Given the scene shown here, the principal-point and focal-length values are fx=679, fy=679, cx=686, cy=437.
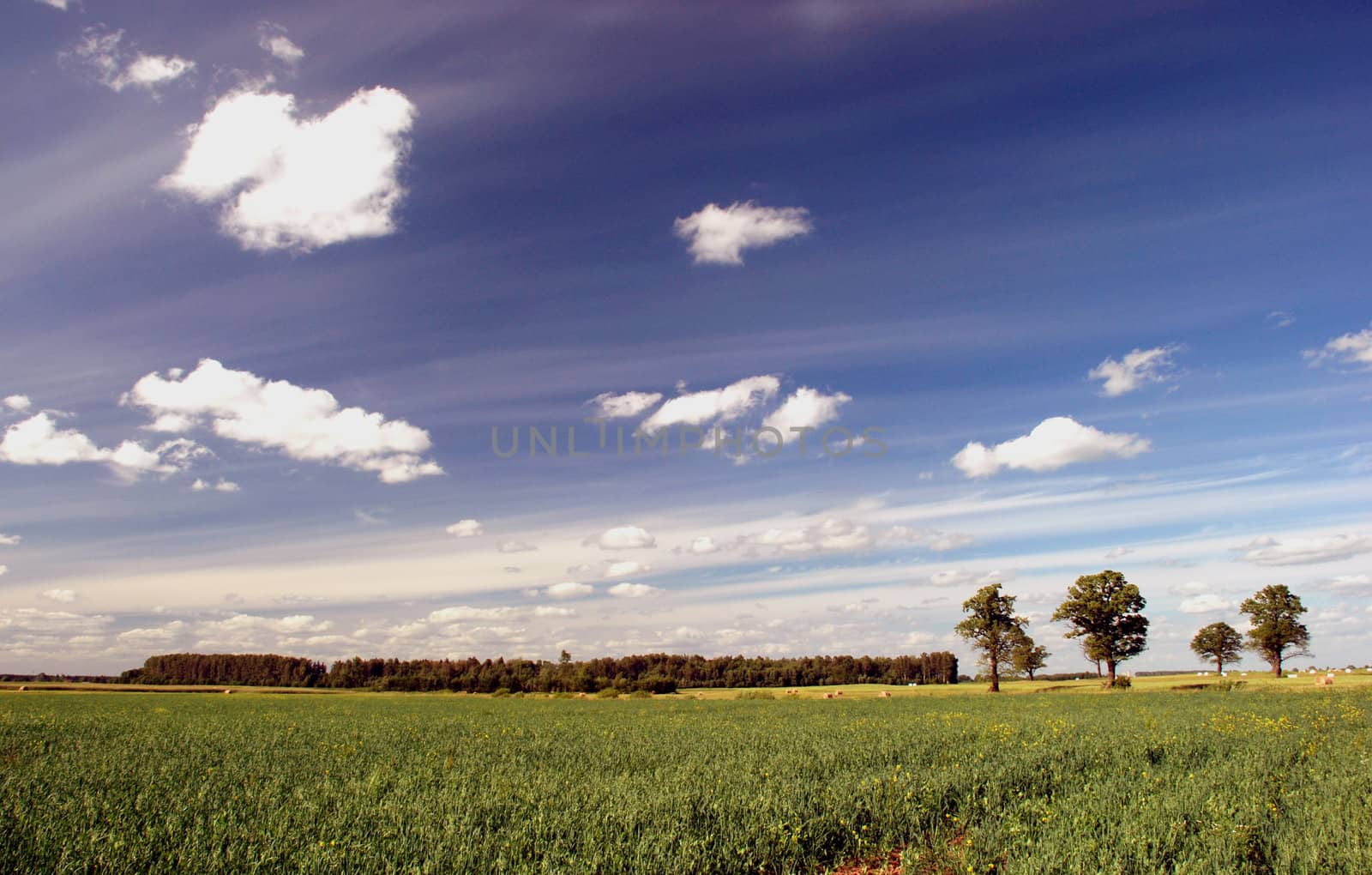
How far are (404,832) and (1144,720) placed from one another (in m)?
24.6

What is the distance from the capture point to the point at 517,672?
103000 mm

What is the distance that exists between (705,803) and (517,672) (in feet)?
330

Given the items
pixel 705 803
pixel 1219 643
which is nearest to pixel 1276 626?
pixel 1219 643

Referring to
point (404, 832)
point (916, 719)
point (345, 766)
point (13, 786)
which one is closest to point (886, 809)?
point (404, 832)

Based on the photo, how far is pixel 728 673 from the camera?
382 ft

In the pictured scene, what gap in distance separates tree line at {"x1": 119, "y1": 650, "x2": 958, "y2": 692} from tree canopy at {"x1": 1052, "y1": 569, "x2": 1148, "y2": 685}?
52.1 metres

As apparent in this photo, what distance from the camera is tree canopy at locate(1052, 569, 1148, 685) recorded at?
61.0m

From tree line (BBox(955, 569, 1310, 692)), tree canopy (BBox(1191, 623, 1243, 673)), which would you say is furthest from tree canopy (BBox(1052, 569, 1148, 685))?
tree canopy (BBox(1191, 623, 1243, 673))

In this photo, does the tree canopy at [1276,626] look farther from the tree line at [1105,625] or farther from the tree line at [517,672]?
the tree line at [517,672]

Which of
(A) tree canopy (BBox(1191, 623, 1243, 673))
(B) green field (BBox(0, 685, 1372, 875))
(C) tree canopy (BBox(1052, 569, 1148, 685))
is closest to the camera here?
(B) green field (BBox(0, 685, 1372, 875))

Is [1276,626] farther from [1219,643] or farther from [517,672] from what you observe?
[517,672]

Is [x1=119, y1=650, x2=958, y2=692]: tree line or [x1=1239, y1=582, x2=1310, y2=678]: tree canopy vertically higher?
[x1=1239, y1=582, x2=1310, y2=678]: tree canopy

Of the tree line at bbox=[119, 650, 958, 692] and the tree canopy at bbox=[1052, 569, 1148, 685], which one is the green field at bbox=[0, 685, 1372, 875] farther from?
the tree line at bbox=[119, 650, 958, 692]

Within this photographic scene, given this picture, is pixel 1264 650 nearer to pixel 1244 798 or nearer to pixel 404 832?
pixel 1244 798
